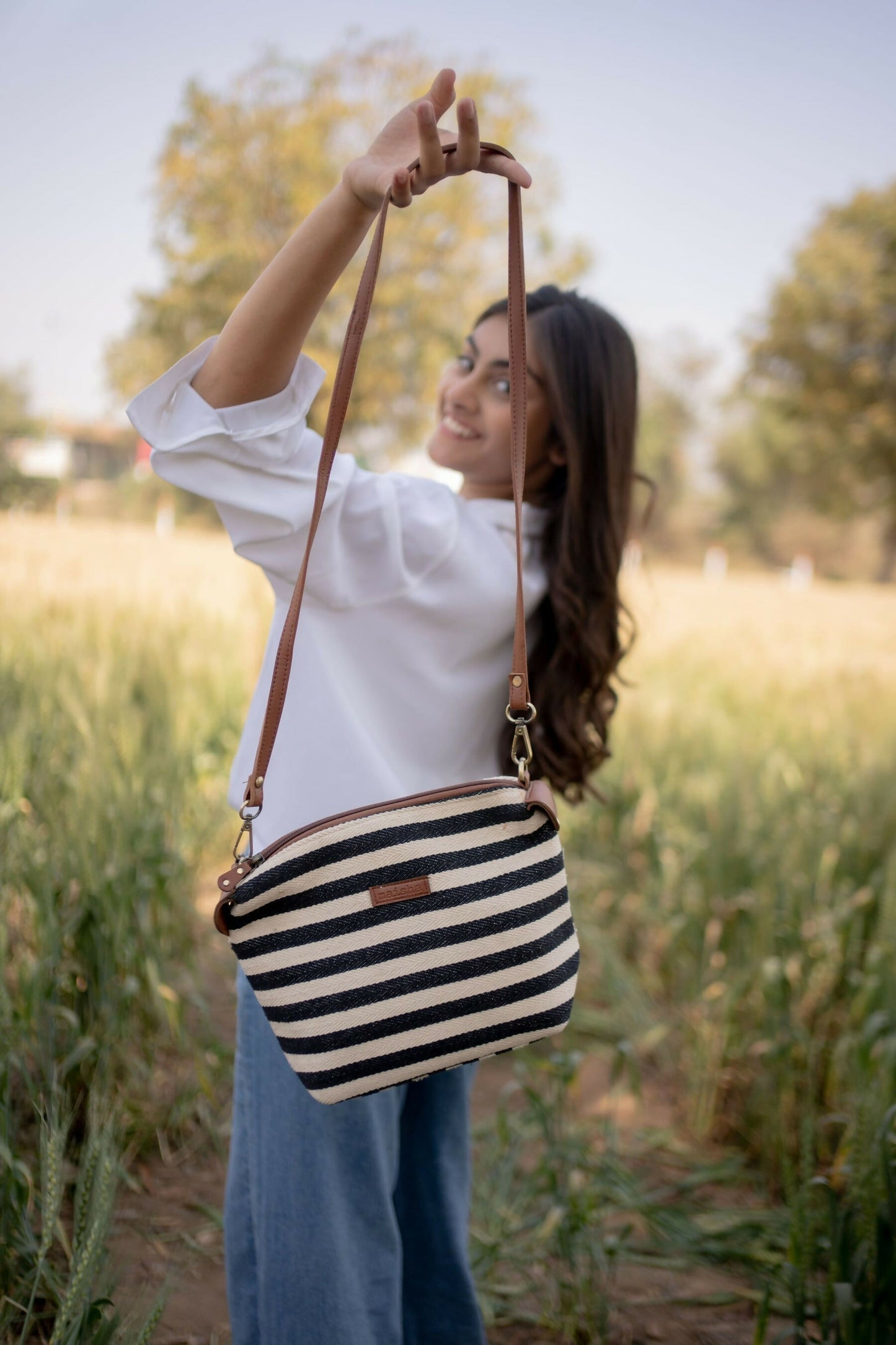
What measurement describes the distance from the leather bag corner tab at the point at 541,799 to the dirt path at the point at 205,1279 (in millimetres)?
1207

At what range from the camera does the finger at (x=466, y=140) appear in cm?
93

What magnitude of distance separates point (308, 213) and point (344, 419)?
399 cm

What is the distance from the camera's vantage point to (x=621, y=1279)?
2.06m

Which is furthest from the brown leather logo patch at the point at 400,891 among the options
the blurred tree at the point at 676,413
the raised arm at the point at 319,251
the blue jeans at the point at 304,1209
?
the blurred tree at the point at 676,413

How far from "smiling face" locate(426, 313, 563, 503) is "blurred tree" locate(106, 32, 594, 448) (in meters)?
3.32

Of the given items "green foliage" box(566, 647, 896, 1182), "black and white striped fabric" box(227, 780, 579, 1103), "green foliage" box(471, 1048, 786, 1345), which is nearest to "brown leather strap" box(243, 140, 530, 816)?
"black and white striped fabric" box(227, 780, 579, 1103)

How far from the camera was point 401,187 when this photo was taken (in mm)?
973

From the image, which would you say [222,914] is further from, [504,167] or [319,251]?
[504,167]

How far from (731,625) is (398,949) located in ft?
27.1

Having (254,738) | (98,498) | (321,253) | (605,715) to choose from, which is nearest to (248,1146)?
(254,738)

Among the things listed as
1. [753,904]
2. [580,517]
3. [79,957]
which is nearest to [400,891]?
[580,517]

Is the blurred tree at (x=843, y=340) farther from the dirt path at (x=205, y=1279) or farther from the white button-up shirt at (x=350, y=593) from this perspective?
the white button-up shirt at (x=350, y=593)

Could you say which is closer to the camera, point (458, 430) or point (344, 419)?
point (344, 419)

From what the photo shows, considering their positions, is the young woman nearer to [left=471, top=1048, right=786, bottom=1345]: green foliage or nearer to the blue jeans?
the blue jeans
